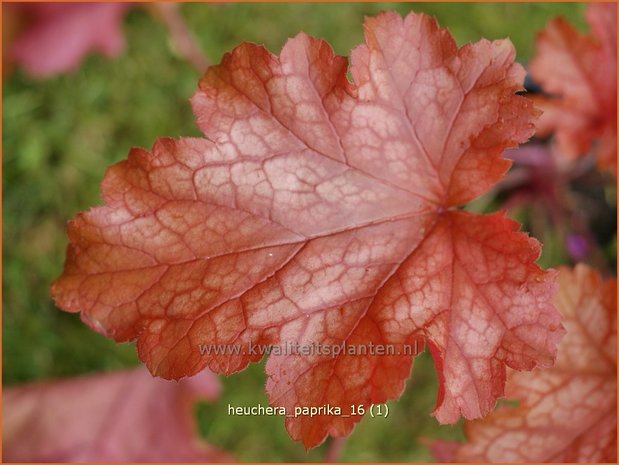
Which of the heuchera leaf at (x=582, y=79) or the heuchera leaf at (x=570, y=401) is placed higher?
the heuchera leaf at (x=582, y=79)

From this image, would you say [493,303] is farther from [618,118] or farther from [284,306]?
[618,118]

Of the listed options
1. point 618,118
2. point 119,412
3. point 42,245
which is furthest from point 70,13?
point 618,118

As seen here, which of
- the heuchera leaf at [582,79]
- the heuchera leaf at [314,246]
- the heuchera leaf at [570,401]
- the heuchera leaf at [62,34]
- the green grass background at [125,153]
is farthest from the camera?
the green grass background at [125,153]

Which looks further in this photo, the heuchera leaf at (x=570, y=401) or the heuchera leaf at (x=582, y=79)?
the heuchera leaf at (x=582, y=79)

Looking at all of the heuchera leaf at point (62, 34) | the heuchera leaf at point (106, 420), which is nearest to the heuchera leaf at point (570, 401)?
the heuchera leaf at point (106, 420)

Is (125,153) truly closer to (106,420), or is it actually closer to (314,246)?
(106,420)

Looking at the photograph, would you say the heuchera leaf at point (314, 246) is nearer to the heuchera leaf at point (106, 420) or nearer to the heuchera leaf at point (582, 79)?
the heuchera leaf at point (582, 79)

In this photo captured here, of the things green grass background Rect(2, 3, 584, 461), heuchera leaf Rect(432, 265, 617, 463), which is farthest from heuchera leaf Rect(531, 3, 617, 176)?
green grass background Rect(2, 3, 584, 461)

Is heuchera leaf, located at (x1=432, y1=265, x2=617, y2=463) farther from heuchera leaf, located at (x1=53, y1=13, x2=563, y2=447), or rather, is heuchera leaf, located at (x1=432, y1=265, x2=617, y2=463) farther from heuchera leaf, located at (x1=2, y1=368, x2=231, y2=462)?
heuchera leaf, located at (x1=2, y1=368, x2=231, y2=462)
